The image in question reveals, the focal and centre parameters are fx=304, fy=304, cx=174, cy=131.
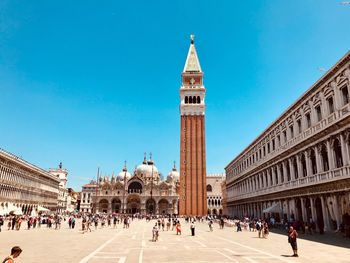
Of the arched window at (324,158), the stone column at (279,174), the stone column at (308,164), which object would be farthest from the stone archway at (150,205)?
the arched window at (324,158)

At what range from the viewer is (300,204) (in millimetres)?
29906

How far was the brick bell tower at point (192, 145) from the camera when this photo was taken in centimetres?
7325

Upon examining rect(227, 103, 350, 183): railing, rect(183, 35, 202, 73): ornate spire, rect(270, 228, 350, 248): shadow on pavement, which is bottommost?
rect(270, 228, 350, 248): shadow on pavement

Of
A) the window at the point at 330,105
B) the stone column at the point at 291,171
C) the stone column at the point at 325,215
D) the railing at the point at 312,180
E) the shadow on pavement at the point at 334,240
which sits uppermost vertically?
the window at the point at 330,105

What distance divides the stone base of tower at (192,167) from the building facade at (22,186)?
32.6 m

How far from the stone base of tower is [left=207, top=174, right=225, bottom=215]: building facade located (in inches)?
1176

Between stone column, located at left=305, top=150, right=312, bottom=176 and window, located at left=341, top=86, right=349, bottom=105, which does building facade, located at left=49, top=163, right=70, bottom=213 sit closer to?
stone column, located at left=305, top=150, right=312, bottom=176

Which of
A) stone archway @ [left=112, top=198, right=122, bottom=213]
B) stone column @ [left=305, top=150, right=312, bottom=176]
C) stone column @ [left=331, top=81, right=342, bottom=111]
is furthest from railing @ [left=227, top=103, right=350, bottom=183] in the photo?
stone archway @ [left=112, top=198, right=122, bottom=213]

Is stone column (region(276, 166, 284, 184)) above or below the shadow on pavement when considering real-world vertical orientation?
above

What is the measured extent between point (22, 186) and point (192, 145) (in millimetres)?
39287

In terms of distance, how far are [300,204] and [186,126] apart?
50.1 m

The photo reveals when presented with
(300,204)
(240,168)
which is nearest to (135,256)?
(300,204)

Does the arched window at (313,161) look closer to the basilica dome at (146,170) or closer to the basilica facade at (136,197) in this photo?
the basilica facade at (136,197)

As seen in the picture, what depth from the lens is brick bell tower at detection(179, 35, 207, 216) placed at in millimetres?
73250
